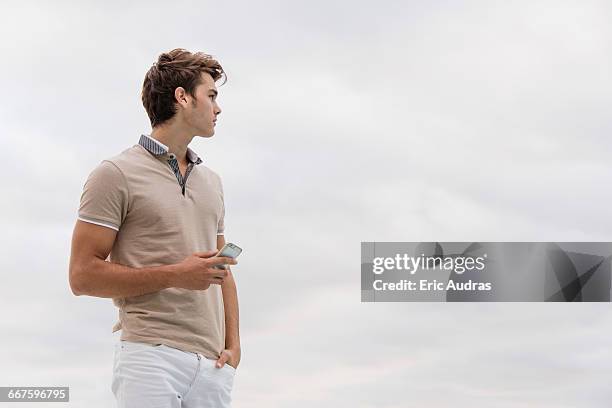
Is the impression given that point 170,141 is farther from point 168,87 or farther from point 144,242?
point 144,242

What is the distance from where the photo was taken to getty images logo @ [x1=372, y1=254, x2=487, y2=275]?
26.1 feet

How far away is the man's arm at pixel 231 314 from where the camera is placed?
11.4 ft

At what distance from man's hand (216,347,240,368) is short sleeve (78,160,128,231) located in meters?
0.69

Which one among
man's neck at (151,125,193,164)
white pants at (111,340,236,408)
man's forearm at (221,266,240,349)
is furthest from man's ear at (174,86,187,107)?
white pants at (111,340,236,408)

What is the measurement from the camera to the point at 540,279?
826cm

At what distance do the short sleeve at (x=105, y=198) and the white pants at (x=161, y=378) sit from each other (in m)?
0.49

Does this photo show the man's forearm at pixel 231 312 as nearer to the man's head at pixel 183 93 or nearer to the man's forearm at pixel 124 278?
the man's forearm at pixel 124 278

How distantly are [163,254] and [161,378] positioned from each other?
48 centimetres

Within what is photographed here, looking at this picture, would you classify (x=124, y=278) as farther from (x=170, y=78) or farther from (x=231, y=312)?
(x=170, y=78)

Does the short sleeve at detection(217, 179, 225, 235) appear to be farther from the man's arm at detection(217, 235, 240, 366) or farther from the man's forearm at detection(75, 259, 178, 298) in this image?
the man's forearm at detection(75, 259, 178, 298)

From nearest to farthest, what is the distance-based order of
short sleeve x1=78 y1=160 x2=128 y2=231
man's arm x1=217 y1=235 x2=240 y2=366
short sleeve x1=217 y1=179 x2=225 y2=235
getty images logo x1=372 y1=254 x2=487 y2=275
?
short sleeve x1=78 y1=160 x2=128 y2=231
man's arm x1=217 y1=235 x2=240 y2=366
short sleeve x1=217 y1=179 x2=225 y2=235
getty images logo x1=372 y1=254 x2=487 y2=275

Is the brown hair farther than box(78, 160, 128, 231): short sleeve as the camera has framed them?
Yes

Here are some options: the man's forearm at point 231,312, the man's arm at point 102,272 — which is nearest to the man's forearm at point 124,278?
the man's arm at point 102,272

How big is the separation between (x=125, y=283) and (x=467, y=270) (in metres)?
5.51
